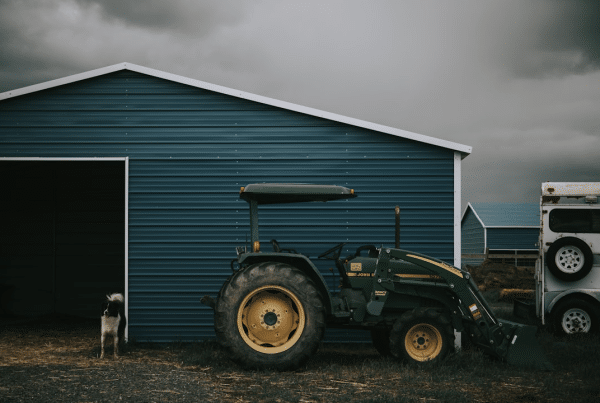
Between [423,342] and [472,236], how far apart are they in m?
26.8

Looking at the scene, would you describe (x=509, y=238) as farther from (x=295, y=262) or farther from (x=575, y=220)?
(x=295, y=262)

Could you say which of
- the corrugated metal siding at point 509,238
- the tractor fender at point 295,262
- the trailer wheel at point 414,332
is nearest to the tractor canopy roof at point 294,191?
the tractor fender at point 295,262

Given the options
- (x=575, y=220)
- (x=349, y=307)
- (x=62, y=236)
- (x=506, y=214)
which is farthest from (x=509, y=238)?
(x=349, y=307)

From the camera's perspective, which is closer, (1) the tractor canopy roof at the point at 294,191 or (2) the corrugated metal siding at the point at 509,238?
(1) the tractor canopy roof at the point at 294,191

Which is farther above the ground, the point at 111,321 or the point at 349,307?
the point at 349,307

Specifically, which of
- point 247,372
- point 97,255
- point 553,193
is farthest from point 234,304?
point 97,255

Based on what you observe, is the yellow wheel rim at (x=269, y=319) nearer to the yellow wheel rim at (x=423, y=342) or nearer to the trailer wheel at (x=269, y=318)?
the trailer wheel at (x=269, y=318)

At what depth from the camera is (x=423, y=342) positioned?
22.5 ft

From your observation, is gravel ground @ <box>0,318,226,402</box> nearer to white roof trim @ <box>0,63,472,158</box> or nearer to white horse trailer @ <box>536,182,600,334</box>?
white roof trim @ <box>0,63,472,158</box>

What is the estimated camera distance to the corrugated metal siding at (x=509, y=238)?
2855 centimetres

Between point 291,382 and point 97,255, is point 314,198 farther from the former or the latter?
point 97,255

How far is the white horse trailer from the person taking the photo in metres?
9.51

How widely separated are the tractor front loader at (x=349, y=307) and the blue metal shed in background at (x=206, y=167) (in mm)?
1823

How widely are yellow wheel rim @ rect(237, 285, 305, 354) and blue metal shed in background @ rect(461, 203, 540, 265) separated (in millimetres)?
22790
